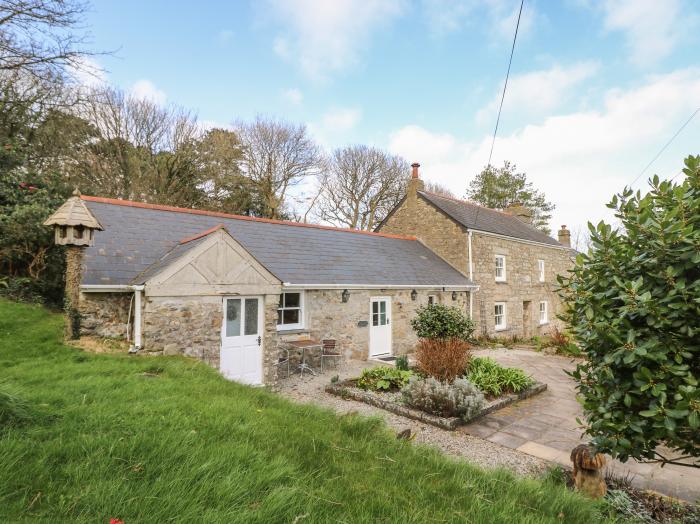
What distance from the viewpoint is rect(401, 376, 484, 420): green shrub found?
6.77m

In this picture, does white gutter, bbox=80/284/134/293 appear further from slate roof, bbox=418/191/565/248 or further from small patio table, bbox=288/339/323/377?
slate roof, bbox=418/191/565/248

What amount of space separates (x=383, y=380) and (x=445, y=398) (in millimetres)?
2111

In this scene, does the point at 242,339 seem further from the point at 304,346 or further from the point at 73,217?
the point at 73,217

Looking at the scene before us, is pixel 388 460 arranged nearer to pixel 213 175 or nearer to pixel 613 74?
pixel 613 74

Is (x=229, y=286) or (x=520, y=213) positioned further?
(x=520, y=213)

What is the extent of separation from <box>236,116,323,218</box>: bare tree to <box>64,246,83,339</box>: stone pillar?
63.3ft

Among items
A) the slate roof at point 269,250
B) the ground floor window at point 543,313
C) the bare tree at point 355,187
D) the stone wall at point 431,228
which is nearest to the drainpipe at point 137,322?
the slate roof at point 269,250

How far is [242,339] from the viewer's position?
8750 millimetres

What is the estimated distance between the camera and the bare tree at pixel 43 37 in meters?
7.26

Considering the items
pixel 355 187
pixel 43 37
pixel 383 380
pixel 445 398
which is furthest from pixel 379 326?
pixel 355 187

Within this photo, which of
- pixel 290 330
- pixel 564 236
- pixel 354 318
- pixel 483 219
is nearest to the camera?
pixel 290 330

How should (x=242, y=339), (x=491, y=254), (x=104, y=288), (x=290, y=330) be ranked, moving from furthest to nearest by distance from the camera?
1. (x=491, y=254)
2. (x=290, y=330)
3. (x=242, y=339)
4. (x=104, y=288)

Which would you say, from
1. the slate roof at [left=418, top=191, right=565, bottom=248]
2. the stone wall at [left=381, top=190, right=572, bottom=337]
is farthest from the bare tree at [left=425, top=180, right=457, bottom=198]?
the stone wall at [left=381, top=190, right=572, bottom=337]

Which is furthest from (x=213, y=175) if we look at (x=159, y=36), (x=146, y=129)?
(x=159, y=36)
